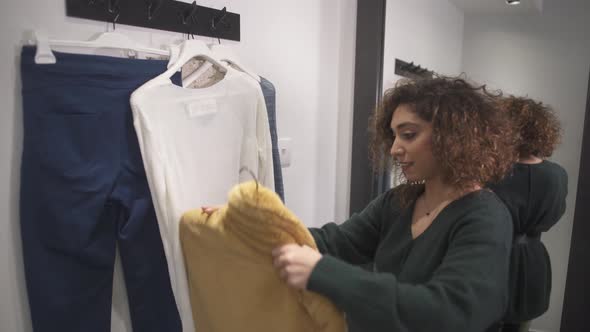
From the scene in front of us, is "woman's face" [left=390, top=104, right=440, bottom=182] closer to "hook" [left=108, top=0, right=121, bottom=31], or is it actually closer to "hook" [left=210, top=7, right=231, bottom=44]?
"hook" [left=210, top=7, right=231, bottom=44]

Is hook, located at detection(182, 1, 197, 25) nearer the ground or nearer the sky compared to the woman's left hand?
nearer the sky

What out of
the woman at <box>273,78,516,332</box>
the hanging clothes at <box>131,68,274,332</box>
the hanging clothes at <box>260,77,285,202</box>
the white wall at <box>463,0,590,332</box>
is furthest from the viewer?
the white wall at <box>463,0,590,332</box>

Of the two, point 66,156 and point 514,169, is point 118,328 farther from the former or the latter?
point 514,169

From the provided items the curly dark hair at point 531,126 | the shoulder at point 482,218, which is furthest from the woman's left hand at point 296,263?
the curly dark hair at point 531,126

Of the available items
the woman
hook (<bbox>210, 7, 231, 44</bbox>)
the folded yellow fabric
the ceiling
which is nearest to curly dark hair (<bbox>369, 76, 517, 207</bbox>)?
the woman

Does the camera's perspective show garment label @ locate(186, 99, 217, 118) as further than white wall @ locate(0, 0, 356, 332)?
Yes

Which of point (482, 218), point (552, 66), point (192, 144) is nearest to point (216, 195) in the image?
point (192, 144)

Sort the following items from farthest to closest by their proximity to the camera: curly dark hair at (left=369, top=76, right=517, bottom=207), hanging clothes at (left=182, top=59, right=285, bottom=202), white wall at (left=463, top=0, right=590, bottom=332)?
white wall at (left=463, top=0, right=590, bottom=332) < hanging clothes at (left=182, top=59, right=285, bottom=202) < curly dark hair at (left=369, top=76, right=517, bottom=207)

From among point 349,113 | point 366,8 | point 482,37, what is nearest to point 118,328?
point 349,113

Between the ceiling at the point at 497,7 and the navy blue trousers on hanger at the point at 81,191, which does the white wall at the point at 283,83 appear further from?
the ceiling at the point at 497,7

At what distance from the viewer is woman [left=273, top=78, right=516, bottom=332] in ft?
2.15

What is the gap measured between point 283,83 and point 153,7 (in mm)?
576

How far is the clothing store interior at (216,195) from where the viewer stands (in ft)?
2.32

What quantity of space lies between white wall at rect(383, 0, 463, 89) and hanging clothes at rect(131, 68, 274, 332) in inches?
37.7
